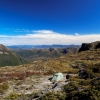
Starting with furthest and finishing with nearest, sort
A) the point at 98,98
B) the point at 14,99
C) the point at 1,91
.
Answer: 1. the point at 1,91
2. the point at 14,99
3. the point at 98,98

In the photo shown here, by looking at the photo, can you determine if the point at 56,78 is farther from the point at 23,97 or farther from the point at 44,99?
the point at 44,99

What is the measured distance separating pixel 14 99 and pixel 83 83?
8.90m

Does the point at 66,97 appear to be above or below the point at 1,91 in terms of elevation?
above

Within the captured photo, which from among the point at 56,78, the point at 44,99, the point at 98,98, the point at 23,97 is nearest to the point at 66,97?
the point at 44,99

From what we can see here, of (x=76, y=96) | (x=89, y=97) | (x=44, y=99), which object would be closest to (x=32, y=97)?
(x=44, y=99)

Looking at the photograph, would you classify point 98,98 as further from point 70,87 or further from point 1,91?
point 1,91

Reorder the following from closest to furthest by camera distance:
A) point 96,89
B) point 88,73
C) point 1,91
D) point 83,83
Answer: point 96,89, point 83,83, point 1,91, point 88,73

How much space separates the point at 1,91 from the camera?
2330 centimetres

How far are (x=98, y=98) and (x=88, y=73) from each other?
14.3 meters

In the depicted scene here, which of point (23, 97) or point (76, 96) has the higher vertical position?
point (76, 96)

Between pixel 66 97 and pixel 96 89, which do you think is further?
pixel 66 97

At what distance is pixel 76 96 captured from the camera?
15.1m

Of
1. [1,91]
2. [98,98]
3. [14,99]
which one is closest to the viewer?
[98,98]

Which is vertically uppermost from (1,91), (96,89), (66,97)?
(96,89)
